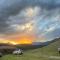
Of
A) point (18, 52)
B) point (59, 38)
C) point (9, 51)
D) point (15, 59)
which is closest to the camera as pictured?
point (15, 59)

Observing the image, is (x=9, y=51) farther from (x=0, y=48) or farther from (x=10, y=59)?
(x=10, y=59)

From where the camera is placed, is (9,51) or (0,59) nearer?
(0,59)

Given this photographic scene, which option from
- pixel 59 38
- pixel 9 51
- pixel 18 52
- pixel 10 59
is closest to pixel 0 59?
pixel 10 59

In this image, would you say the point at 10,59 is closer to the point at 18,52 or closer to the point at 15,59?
the point at 15,59

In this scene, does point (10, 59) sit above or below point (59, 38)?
below

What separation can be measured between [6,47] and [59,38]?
269 feet

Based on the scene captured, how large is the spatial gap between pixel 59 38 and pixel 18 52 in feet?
301

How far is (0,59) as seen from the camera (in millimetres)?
94312

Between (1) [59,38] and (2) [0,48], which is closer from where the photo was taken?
(2) [0,48]

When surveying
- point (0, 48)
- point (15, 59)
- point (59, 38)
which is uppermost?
point (59, 38)

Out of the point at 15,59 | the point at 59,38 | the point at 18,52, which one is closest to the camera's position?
the point at 15,59

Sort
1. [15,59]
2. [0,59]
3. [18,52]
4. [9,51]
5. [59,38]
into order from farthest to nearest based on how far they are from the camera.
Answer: [59,38] < [9,51] < [18,52] < [0,59] < [15,59]

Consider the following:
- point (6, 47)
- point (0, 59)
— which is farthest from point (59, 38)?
point (0, 59)

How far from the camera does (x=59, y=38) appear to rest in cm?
19650
